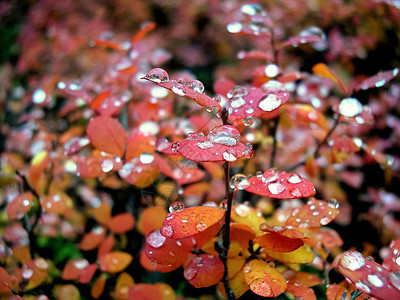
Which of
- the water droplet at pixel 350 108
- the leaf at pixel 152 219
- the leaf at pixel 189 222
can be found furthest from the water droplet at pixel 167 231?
the water droplet at pixel 350 108

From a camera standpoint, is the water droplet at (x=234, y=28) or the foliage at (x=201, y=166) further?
the water droplet at (x=234, y=28)

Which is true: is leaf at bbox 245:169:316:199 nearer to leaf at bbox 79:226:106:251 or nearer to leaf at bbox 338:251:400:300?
leaf at bbox 338:251:400:300

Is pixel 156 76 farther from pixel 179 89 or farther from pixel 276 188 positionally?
pixel 276 188

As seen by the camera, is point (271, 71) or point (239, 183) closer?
point (239, 183)

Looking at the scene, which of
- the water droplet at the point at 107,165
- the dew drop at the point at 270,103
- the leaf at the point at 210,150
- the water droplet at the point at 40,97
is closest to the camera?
the leaf at the point at 210,150

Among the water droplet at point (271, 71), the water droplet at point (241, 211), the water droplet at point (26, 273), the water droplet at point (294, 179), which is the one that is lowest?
the water droplet at point (26, 273)

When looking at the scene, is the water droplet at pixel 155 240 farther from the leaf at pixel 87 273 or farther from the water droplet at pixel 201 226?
the leaf at pixel 87 273

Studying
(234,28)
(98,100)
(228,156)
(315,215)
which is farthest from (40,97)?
(315,215)

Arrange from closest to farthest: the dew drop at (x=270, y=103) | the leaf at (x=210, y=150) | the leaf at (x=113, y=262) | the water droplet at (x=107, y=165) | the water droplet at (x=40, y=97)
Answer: the leaf at (x=210, y=150)
the dew drop at (x=270, y=103)
the water droplet at (x=107, y=165)
the leaf at (x=113, y=262)
the water droplet at (x=40, y=97)
